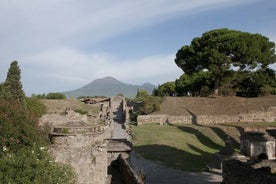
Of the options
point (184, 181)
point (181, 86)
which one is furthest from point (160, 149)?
point (181, 86)

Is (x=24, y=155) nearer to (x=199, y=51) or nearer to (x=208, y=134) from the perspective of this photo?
(x=208, y=134)

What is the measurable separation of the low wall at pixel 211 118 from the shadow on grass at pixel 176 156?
962cm

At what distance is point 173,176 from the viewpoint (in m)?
18.0

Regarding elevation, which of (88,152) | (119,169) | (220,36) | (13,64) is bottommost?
(119,169)

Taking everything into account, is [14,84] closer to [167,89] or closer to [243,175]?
[243,175]

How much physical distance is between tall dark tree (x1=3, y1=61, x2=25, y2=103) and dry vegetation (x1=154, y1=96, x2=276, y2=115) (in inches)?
590

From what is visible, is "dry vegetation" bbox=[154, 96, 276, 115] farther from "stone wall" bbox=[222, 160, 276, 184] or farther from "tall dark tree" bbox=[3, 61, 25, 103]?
"stone wall" bbox=[222, 160, 276, 184]

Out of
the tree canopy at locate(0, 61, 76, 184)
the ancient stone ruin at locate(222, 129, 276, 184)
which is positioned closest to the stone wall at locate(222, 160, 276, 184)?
the ancient stone ruin at locate(222, 129, 276, 184)

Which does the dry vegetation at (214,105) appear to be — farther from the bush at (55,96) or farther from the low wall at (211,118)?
the bush at (55,96)

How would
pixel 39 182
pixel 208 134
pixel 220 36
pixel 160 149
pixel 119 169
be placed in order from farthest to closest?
pixel 220 36, pixel 208 134, pixel 160 149, pixel 119 169, pixel 39 182

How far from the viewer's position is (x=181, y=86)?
61562 millimetres

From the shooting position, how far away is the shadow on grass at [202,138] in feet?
91.7

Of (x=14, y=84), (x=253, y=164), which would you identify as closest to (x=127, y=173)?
(x=253, y=164)

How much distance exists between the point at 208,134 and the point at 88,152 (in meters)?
23.3
